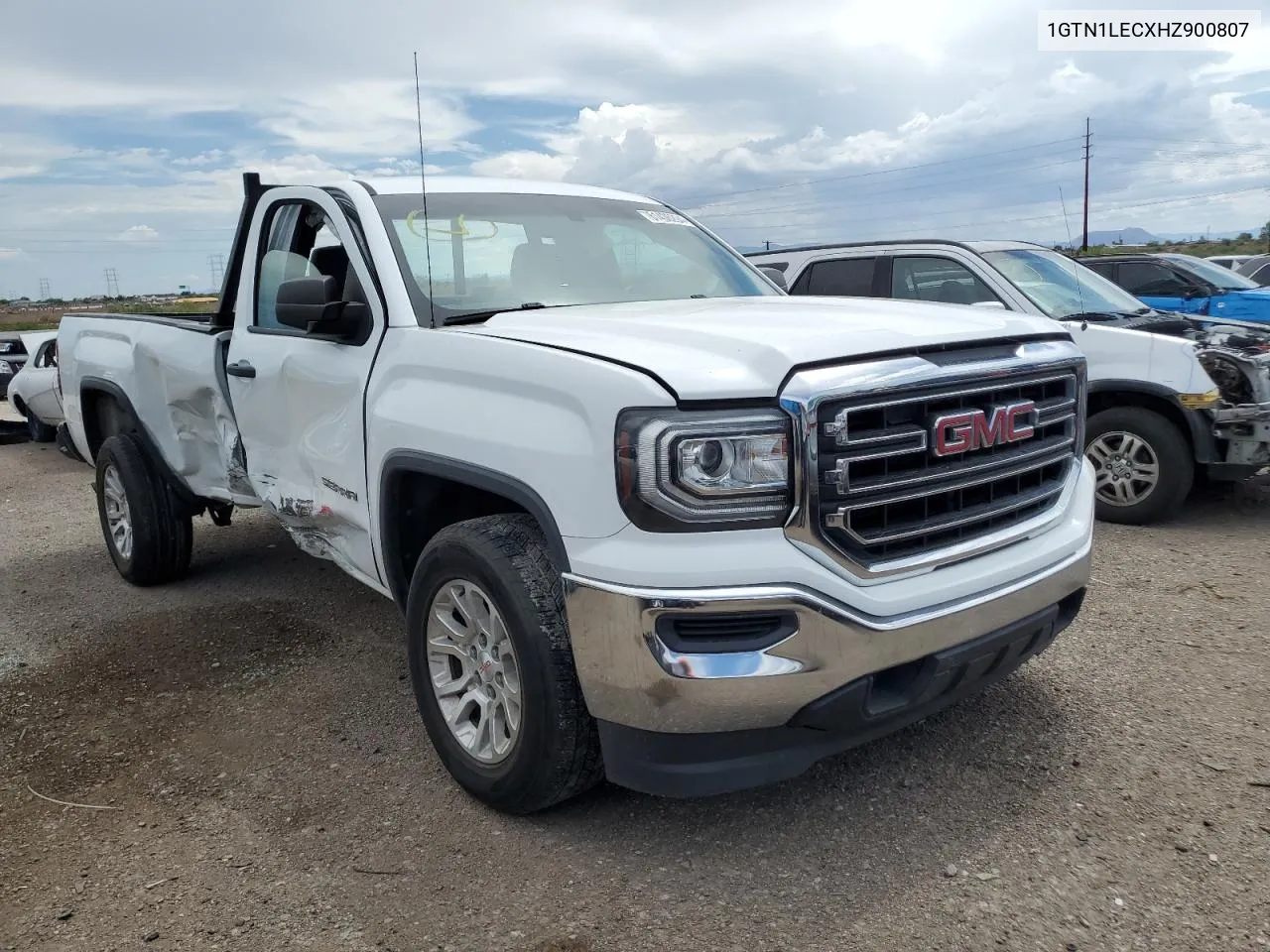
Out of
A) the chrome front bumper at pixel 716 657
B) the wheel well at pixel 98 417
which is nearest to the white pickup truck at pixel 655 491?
the chrome front bumper at pixel 716 657

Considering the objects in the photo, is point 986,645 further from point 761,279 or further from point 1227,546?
point 1227,546

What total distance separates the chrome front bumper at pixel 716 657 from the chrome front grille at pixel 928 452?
0.18m

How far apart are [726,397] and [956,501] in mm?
779

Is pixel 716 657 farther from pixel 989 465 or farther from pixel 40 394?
pixel 40 394

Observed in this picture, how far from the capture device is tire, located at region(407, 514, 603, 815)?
2738 millimetres

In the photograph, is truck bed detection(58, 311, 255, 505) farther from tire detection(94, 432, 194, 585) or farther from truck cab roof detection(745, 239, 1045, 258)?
truck cab roof detection(745, 239, 1045, 258)

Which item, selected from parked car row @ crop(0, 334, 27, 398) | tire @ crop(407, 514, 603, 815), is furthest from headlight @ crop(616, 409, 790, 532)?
parked car row @ crop(0, 334, 27, 398)

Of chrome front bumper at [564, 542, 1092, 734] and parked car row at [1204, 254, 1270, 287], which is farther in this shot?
parked car row at [1204, 254, 1270, 287]

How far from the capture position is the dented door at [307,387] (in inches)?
143

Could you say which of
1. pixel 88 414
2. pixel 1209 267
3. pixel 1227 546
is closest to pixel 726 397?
pixel 1227 546

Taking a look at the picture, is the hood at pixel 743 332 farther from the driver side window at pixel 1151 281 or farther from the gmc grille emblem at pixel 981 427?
the driver side window at pixel 1151 281

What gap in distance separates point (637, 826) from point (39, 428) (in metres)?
12.0

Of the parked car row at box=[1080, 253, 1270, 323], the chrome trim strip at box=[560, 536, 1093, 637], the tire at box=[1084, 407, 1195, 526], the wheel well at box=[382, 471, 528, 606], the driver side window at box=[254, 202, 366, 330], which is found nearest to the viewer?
the chrome trim strip at box=[560, 536, 1093, 637]

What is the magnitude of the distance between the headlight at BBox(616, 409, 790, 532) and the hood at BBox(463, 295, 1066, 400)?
76 mm
